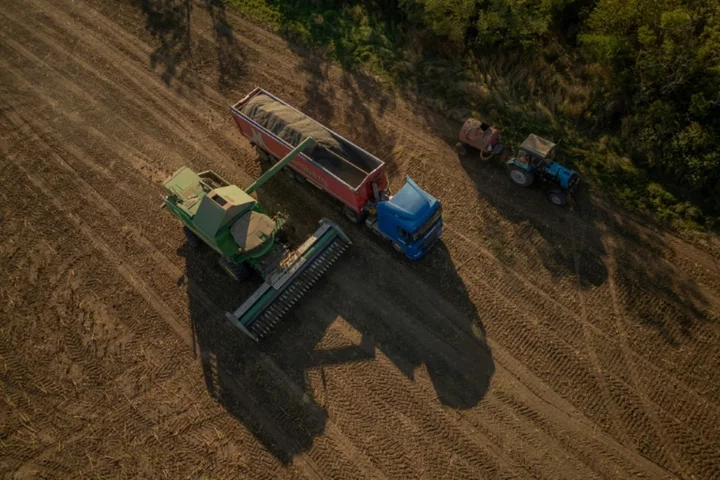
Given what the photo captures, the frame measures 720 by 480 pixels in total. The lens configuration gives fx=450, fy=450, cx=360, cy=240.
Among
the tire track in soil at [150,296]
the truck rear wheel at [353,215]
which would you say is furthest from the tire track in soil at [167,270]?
the truck rear wheel at [353,215]

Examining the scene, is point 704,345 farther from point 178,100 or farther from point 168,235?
point 178,100

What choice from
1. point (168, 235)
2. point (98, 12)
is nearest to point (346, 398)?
point (168, 235)

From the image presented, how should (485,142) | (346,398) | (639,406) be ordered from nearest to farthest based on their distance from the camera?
(639,406)
(346,398)
(485,142)

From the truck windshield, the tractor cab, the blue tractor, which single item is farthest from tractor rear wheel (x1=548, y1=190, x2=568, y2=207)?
the truck windshield

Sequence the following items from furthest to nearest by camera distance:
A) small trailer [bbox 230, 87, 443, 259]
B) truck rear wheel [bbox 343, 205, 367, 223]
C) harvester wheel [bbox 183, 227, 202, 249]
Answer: harvester wheel [bbox 183, 227, 202, 249]
truck rear wheel [bbox 343, 205, 367, 223]
small trailer [bbox 230, 87, 443, 259]

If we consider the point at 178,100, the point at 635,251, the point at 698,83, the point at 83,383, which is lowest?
the point at 83,383

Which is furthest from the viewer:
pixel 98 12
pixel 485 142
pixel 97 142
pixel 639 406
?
pixel 98 12

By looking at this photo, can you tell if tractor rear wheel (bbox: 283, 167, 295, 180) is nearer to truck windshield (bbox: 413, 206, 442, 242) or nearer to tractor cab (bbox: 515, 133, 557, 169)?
truck windshield (bbox: 413, 206, 442, 242)

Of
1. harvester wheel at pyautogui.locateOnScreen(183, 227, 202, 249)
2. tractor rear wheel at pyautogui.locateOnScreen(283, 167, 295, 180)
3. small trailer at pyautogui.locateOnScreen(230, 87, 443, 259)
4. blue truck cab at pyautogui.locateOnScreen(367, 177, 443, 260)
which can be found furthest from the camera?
tractor rear wheel at pyautogui.locateOnScreen(283, 167, 295, 180)
